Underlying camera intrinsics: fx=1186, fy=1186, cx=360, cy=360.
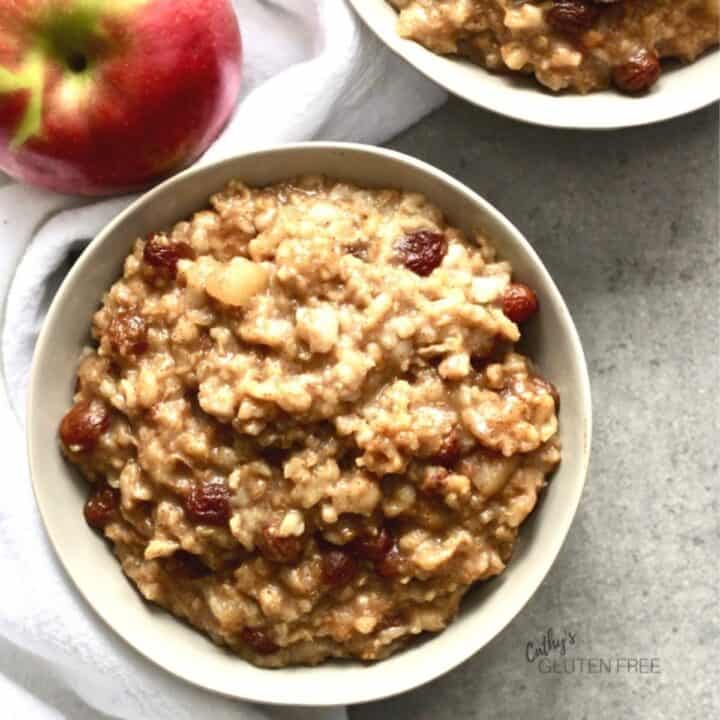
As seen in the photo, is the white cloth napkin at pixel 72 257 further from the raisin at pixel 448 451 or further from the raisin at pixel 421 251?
the raisin at pixel 448 451

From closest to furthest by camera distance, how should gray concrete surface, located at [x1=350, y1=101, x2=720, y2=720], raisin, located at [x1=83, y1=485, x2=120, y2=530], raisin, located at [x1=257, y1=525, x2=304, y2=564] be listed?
raisin, located at [x1=257, y1=525, x2=304, y2=564] → raisin, located at [x1=83, y1=485, x2=120, y2=530] → gray concrete surface, located at [x1=350, y1=101, x2=720, y2=720]

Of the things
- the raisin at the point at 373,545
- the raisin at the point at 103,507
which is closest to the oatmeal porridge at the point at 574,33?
the raisin at the point at 373,545

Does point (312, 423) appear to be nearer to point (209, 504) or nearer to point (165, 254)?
point (209, 504)

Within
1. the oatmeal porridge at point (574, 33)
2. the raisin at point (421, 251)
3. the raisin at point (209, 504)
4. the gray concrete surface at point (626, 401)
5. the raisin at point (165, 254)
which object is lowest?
the gray concrete surface at point (626, 401)

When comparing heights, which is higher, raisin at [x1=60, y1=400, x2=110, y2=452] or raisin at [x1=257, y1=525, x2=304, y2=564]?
raisin at [x1=60, y1=400, x2=110, y2=452]

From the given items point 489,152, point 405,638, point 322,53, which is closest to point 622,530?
point 405,638

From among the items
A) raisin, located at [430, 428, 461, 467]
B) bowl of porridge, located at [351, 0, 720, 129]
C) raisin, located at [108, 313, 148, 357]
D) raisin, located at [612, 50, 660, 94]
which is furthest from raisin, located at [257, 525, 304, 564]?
raisin, located at [612, 50, 660, 94]

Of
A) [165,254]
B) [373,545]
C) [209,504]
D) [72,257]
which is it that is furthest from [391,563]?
[72,257]

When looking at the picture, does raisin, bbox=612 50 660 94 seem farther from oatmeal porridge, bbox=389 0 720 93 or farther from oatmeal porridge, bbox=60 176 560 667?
oatmeal porridge, bbox=60 176 560 667
